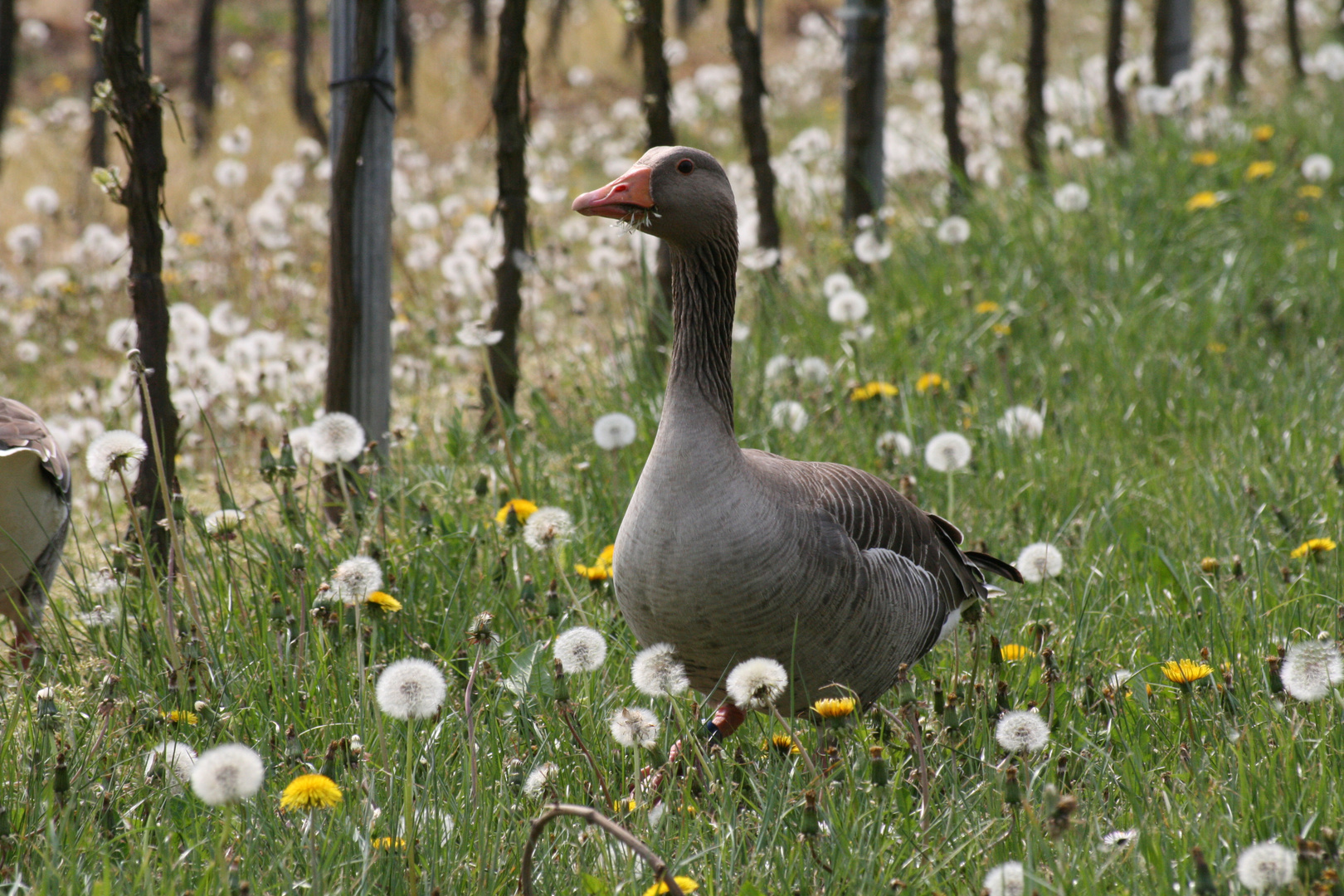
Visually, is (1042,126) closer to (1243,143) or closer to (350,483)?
(1243,143)

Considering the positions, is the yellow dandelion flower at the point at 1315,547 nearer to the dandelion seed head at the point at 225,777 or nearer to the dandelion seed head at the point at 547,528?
the dandelion seed head at the point at 547,528

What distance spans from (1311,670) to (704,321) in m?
1.66

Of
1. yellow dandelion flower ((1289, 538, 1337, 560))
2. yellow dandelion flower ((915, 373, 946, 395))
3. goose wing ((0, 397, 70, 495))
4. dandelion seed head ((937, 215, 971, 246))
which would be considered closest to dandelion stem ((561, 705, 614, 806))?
goose wing ((0, 397, 70, 495))

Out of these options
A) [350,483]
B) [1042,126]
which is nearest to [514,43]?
[350,483]

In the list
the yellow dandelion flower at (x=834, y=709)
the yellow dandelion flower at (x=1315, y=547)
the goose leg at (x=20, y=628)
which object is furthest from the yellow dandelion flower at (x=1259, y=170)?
the goose leg at (x=20, y=628)

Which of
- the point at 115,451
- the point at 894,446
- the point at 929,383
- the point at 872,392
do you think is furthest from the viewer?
the point at 929,383

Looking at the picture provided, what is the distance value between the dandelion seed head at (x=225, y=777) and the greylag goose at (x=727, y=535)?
3.47ft

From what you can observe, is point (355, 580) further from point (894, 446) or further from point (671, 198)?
point (894, 446)

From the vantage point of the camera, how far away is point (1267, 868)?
6.81 feet

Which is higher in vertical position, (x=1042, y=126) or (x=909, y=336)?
(x=1042, y=126)

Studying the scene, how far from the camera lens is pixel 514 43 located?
5027 mm

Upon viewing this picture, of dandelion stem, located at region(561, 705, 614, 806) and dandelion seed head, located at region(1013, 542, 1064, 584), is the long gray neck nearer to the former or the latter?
dandelion stem, located at region(561, 705, 614, 806)

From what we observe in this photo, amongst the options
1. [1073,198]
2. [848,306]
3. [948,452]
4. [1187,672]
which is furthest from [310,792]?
[1073,198]

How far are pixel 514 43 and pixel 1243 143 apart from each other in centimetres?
568
